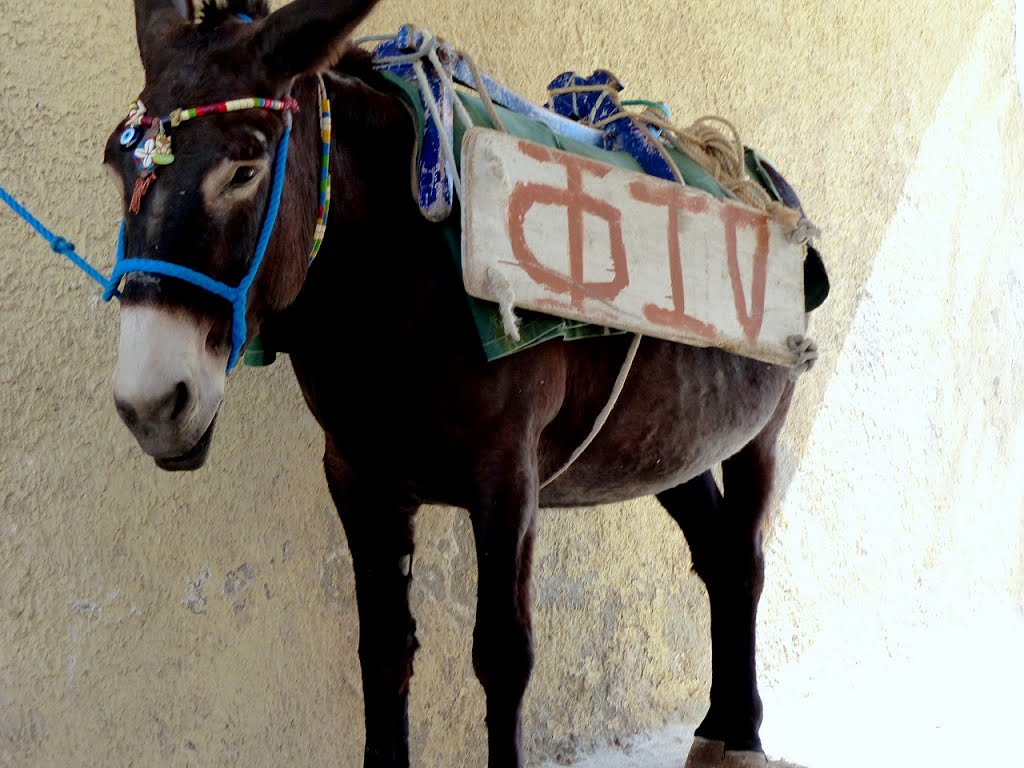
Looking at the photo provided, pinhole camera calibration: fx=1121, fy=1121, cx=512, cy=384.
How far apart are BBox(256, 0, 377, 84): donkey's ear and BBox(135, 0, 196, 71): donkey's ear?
18cm

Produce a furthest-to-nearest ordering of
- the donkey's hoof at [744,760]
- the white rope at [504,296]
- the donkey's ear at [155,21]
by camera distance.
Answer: the donkey's hoof at [744,760] → the white rope at [504,296] → the donkey's ear at [155,21]

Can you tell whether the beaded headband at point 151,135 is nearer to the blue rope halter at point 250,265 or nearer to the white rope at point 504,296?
the blue rope halter at point 250,265

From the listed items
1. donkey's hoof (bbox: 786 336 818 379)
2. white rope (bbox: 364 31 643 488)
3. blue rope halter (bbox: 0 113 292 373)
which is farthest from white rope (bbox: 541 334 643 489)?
blue rope halter (bbox: 0 113 292 373)

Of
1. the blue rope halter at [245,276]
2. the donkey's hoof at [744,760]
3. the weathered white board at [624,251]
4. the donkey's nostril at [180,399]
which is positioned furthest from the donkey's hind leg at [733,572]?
the donkey's nostril at [180,399]

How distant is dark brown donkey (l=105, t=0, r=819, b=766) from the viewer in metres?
1.53

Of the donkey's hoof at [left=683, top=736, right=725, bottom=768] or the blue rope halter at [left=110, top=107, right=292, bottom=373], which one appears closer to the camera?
the blue rope halter at [left=110, top=107, right=292, bottom=373]

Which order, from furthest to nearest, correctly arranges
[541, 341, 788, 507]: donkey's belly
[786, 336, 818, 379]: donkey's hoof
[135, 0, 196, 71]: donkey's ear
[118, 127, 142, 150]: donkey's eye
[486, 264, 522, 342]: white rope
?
[786, 336, 818, 379]: donkey's hoof
[541, 341, 788, 507]: donkey's belly
[486, 264, 522, 342]: white rope
[135, 0, 196, 71]: donkey's ear
[118, 127, 142, 150]: donkey's eye

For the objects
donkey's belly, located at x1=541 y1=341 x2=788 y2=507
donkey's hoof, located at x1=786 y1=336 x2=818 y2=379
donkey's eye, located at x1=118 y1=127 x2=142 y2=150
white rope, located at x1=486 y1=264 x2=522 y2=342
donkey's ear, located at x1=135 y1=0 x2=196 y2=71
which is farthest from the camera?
donkey's hoof, located at x1=786 y1=336 x2=818 y2=379

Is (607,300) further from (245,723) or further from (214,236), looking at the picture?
(245,723)

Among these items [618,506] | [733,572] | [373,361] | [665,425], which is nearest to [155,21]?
[373,361]

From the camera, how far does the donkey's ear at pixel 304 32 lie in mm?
1620

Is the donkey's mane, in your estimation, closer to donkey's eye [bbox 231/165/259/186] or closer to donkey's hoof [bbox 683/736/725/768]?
donkey's eye [bbox 231/165/259/186]

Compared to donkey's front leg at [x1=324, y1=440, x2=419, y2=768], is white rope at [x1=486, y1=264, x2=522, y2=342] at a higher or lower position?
higher

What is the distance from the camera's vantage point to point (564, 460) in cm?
225
